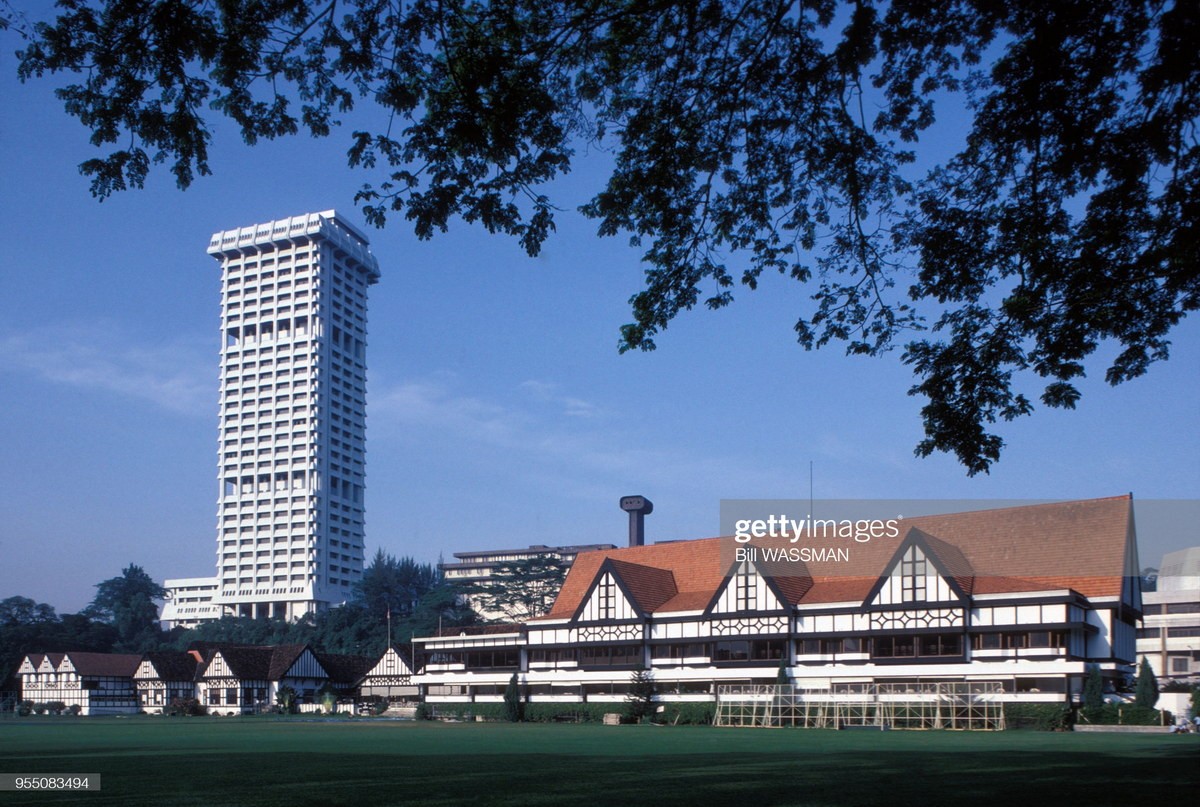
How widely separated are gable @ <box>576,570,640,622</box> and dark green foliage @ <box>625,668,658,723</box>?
484cm

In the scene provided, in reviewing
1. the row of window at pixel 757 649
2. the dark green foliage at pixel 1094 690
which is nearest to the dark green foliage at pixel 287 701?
the row of window at pixel 757 649

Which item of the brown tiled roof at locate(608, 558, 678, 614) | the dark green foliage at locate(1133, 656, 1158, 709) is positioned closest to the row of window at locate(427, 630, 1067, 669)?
the brown tiled roof at locate(608, 558, 678, 614)

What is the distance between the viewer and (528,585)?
83812 millimetres

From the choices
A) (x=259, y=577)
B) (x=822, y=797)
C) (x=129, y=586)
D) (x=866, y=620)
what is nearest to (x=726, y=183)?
(x=822, y=797)

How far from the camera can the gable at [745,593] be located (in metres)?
49.3

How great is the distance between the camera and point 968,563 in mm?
47719

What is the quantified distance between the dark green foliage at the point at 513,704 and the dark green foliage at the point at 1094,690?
88.6ft

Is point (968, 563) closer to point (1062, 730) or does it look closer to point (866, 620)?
point (866, 620)

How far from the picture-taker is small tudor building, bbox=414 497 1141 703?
41719 mm

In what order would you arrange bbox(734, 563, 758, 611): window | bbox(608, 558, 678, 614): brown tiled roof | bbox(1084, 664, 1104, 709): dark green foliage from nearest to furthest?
bbox(1084, 664, 1104, 709): dark green foliage → bbox(734, 563, 758, 611): window → bbox(608, 558, 678, 614): brown tiled roof

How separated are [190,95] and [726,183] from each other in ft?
18.1

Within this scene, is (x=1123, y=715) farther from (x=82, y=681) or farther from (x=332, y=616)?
(x=332, y=616)

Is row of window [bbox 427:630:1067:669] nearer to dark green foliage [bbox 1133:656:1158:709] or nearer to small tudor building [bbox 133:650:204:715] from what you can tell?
dark green foliage [bbox 1133:656:1158:709]

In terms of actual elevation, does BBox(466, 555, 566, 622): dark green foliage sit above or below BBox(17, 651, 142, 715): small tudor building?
above
